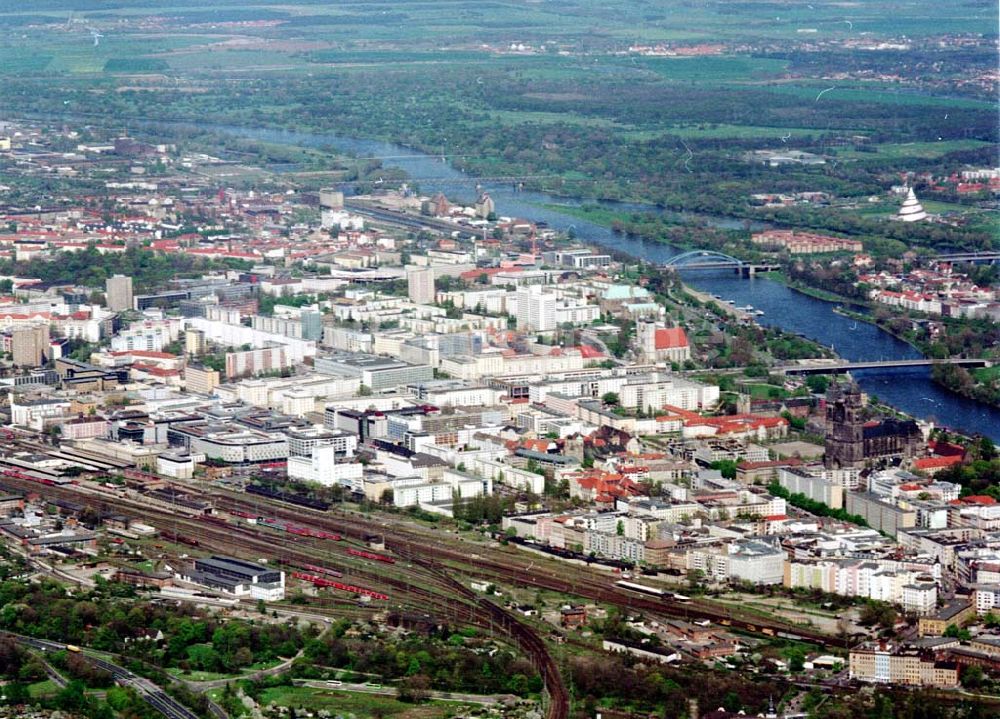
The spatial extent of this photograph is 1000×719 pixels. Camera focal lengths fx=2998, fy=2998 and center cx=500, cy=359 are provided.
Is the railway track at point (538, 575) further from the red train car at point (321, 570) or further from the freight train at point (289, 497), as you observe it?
the red train car at point (321, 570)

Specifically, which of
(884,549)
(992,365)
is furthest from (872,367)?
(884,549)

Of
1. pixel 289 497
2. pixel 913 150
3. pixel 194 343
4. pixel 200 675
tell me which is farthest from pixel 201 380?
pixel 913 150

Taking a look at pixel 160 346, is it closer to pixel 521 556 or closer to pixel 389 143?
pixel 521 556

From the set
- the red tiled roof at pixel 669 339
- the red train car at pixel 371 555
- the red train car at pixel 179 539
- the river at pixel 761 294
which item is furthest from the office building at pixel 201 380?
the red train car at pixel 371 555

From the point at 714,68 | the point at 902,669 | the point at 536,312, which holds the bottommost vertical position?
the point at 714,68

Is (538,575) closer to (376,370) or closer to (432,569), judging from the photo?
(432,569)

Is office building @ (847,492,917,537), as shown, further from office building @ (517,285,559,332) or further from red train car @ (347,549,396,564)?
office building @ (517,285,559,332)
